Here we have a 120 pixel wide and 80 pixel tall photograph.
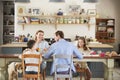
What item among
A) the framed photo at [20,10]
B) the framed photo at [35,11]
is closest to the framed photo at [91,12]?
the framed photo at [35,11]

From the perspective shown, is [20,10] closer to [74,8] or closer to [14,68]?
[74,8]

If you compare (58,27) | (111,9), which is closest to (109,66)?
(58,27)

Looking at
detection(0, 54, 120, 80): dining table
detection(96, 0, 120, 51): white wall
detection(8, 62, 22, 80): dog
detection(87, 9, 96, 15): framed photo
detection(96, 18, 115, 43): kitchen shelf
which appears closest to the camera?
detection(0, 54, 120, 80): dining table

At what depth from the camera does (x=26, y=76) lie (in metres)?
5.61

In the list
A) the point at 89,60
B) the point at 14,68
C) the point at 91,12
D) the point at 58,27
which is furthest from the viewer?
the point at 58,27

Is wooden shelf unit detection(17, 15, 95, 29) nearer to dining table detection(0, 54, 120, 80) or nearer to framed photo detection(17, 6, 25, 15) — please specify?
framed photo detection(17, 6, 25, 15)

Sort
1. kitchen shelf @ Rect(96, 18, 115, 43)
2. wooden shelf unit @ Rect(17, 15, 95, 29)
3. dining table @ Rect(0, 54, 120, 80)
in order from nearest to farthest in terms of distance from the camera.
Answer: dining table @ Rect(0, 54, 120, 80) < wooden shelf unit @ Rect(17, 15, 95, 29) < kitchen shelf @ Rect(96, 18, 115, 43)

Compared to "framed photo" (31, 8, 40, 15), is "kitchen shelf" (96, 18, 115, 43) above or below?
below

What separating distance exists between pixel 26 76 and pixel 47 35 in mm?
4552

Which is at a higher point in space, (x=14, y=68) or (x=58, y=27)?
(x=58, y=27)

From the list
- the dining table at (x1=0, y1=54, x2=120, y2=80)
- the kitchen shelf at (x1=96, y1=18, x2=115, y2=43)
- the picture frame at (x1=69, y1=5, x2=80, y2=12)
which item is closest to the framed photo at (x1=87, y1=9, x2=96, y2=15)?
the picture frame at (x1=69, y1=5, x2=80, y2=12)

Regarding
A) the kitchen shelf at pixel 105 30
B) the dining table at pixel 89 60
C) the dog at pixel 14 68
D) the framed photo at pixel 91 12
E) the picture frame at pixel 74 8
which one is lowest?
the dog at pixel 14 68

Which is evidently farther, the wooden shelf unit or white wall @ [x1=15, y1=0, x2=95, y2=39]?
white wall @ [x1=15, y1=0, x2=95, y2=39]

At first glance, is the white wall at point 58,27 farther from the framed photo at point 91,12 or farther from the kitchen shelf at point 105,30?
the kitchen shelf at point 105,30
